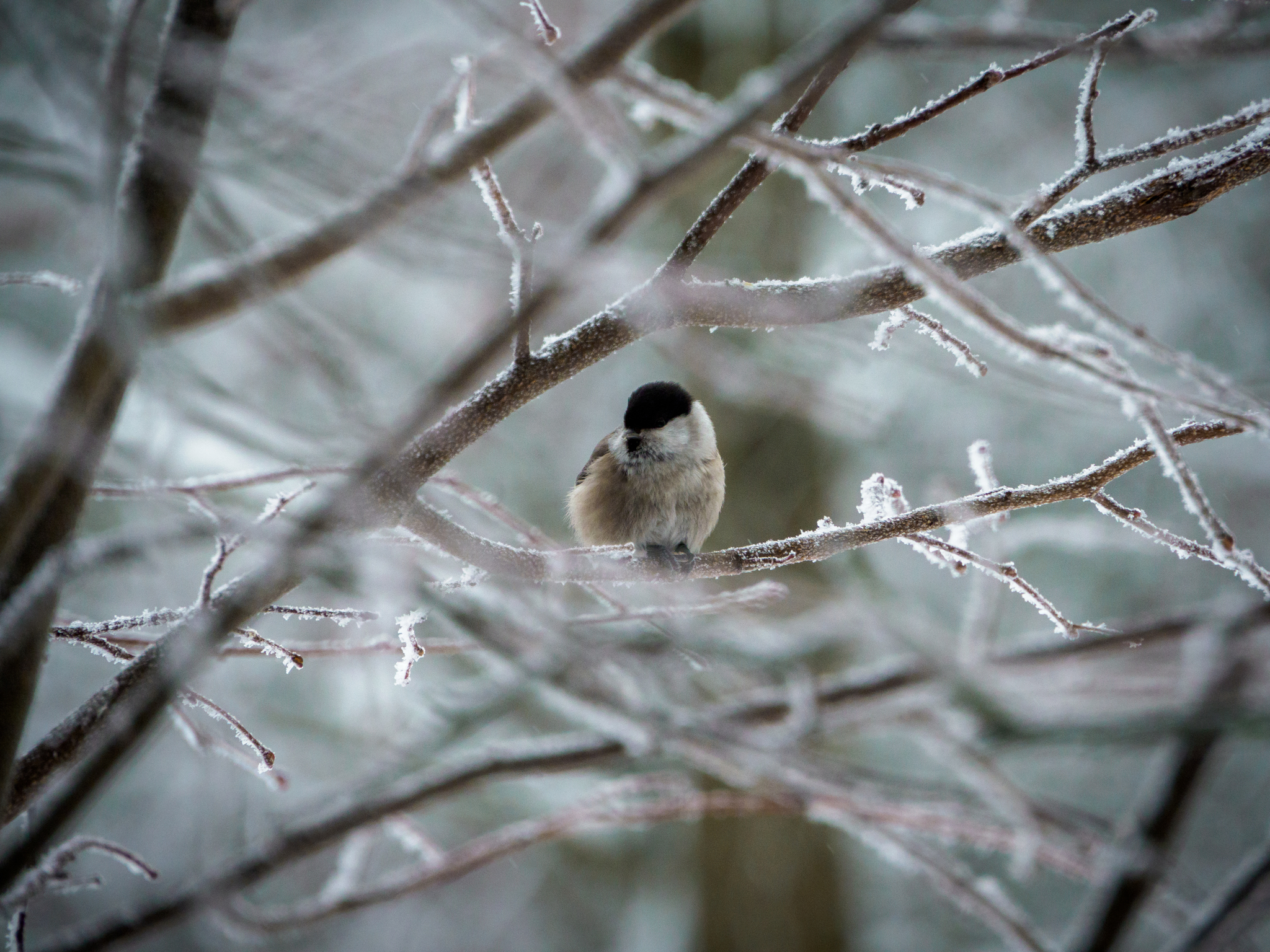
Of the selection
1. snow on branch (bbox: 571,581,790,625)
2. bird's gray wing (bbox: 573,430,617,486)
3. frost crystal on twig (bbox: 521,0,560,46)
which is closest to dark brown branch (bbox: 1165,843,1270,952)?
snow on branch (bbox: 571,581,790,625)

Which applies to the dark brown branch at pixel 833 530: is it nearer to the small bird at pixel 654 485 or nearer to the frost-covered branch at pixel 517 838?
the frost-covered branch at pixel 517 838

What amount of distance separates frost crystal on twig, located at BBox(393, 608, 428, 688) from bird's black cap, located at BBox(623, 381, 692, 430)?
63.2 inches

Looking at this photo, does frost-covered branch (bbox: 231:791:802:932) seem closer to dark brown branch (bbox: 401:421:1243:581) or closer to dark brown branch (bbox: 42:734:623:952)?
dark brown branch (bbox: 42:734:623:952)

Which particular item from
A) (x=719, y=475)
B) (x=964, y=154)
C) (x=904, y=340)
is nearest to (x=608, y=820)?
(x=719, y=475)

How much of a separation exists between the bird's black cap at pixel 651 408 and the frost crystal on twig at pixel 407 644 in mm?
1606

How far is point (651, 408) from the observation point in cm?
301

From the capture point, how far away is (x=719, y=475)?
10.3ft

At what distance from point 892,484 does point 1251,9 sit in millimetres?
910

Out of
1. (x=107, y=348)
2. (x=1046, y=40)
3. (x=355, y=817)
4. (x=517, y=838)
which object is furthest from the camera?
(x=517, y=838)

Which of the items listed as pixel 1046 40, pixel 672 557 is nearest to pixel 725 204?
pixel 1046 40

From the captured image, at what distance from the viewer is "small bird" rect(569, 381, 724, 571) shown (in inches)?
115

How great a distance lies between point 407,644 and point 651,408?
1726 mm

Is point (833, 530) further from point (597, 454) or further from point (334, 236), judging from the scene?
point (597, 454)

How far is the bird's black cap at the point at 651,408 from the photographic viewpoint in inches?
119
